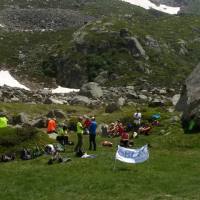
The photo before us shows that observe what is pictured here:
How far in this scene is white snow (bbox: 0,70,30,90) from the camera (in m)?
126

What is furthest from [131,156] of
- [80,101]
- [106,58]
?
[106,58]

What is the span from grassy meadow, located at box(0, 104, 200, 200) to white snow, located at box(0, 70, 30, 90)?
8443 cm

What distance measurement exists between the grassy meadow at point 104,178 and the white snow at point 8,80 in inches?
3324

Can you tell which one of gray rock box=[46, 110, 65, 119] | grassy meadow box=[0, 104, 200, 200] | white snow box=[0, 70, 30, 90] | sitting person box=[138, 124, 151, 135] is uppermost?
grassy meadow box=[0, 104, 200, 200]

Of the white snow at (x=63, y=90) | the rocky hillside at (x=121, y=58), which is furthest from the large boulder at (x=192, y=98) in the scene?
the rocky hillside at (x=121, y=58)

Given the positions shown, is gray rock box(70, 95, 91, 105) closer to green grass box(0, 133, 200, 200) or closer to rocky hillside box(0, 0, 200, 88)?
rocky hillside box(0, 0, 200, 88)

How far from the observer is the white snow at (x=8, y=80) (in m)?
126

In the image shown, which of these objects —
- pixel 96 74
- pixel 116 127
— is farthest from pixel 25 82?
pixel 116 127

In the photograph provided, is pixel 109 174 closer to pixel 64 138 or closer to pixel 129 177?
pixel 129 177

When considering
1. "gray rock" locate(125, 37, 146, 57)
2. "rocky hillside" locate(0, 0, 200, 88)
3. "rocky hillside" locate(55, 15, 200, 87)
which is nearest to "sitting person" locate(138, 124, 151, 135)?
"rocky hillside" locate(0, 0, 200, 88)

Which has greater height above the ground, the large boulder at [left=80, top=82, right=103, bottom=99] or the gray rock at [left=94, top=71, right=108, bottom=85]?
the large boulder at [left=80, top=82, right=103, bottom=99]

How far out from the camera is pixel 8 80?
130750mm

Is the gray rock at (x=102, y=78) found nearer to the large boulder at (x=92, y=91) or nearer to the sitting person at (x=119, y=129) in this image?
the large boulder at (x=92, y=91)

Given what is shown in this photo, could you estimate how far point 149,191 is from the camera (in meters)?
29.5
